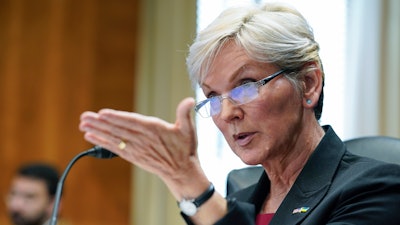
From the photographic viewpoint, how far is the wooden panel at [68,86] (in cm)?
558

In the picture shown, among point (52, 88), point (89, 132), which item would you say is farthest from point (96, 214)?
point (89, 132)

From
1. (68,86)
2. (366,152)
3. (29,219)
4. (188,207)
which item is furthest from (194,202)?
(68,86)

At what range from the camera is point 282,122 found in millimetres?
2129

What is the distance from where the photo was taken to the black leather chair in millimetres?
2312

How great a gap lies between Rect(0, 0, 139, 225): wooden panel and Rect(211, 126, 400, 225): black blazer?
3.56 m

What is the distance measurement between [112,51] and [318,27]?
1614mm

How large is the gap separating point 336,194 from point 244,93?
0.37 meters

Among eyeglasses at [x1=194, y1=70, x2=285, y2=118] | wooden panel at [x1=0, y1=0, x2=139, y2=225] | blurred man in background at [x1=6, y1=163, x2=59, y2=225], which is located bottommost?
blurred man in background at [x1=6, y1=163, x2=59, y2=225]

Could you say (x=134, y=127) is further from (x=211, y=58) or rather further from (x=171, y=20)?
(x=171, y=20)

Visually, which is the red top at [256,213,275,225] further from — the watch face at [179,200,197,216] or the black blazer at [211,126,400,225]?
the watch face at [179,200,197,216]

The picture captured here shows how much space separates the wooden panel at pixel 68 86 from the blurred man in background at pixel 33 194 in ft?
1.50

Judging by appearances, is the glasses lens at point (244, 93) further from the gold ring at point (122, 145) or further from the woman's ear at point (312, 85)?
the gold ring at point (122, 145)

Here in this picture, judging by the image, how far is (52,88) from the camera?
568 cm

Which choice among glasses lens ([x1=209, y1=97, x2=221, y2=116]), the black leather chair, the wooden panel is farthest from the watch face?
the wooden panel
